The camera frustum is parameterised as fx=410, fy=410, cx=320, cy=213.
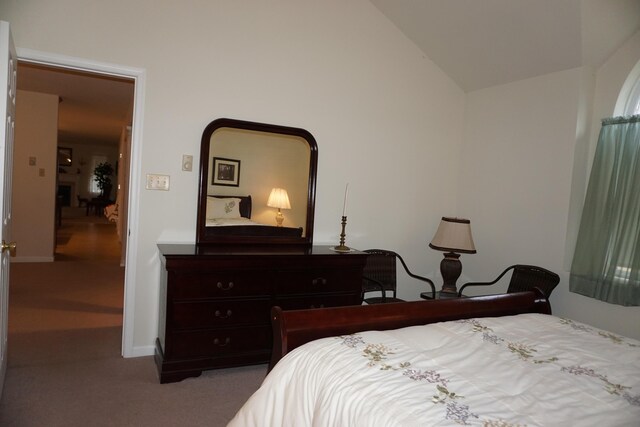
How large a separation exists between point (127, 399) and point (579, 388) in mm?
2268

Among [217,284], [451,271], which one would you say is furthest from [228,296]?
[451,271]

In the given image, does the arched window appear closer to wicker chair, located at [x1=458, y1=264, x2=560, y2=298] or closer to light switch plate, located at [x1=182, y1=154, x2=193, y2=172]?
wicker chair, located at [x1=458, y1=264, x2=560, y2=298]

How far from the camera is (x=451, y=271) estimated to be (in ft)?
11.2

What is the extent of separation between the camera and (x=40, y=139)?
5902mm

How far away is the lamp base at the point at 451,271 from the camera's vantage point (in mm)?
3424

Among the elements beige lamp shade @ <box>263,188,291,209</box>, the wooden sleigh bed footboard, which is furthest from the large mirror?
the wooden sleigh bed footboard

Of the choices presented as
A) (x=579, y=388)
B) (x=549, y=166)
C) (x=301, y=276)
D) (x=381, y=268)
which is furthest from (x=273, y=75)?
(x=579, y=388)

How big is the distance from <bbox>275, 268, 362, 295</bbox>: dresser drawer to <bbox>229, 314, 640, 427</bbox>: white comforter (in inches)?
51.3

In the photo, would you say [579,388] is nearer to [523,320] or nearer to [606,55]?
[523,320]

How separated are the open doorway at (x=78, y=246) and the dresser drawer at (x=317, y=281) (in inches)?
53.3

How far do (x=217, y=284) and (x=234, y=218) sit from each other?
0.65 m

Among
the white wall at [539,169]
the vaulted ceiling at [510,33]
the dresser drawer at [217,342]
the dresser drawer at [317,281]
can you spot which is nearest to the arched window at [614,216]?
the white wall at [539,169]

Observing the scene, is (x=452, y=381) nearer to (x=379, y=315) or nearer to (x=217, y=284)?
(x=379, y=315)

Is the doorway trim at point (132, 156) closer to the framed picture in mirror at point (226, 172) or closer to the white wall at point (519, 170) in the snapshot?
the framed picture in mirror at point (226, 172)
